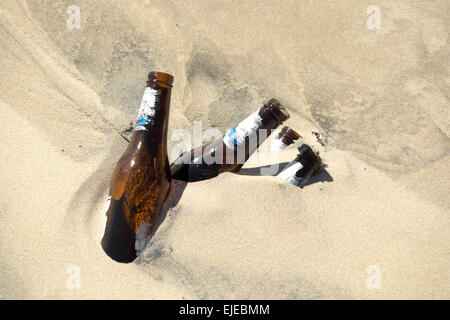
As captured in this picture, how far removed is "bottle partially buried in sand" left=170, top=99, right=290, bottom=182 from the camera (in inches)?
55.2

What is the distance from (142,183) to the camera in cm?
131

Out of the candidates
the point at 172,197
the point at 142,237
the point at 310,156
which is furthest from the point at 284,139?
the point at 142,237

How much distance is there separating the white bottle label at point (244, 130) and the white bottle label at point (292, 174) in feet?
0.67

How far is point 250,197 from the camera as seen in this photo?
1.32 m

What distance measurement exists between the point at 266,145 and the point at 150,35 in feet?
3.01

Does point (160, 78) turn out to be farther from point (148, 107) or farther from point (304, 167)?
point (304, 167)

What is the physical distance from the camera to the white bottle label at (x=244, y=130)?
1385 millimetres

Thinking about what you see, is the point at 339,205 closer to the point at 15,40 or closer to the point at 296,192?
the point at 296,192

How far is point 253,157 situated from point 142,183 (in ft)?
2.04

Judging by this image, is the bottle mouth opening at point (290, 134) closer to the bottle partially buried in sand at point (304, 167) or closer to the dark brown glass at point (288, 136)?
the dark brown glass at point (288, 136)

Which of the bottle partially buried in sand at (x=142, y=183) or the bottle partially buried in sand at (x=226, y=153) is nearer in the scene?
the bottle partially buried in sand at (x=142, y=183)

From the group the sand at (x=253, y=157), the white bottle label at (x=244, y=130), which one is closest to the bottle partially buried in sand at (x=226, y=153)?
the white bottle label at (x=244, y=130)

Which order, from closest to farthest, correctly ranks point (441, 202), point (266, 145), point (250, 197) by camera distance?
point (250, 197), point (441, 202), point (266, 145)

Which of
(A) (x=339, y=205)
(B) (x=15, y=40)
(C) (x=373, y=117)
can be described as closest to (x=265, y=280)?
(A) (x=339, y=205)
